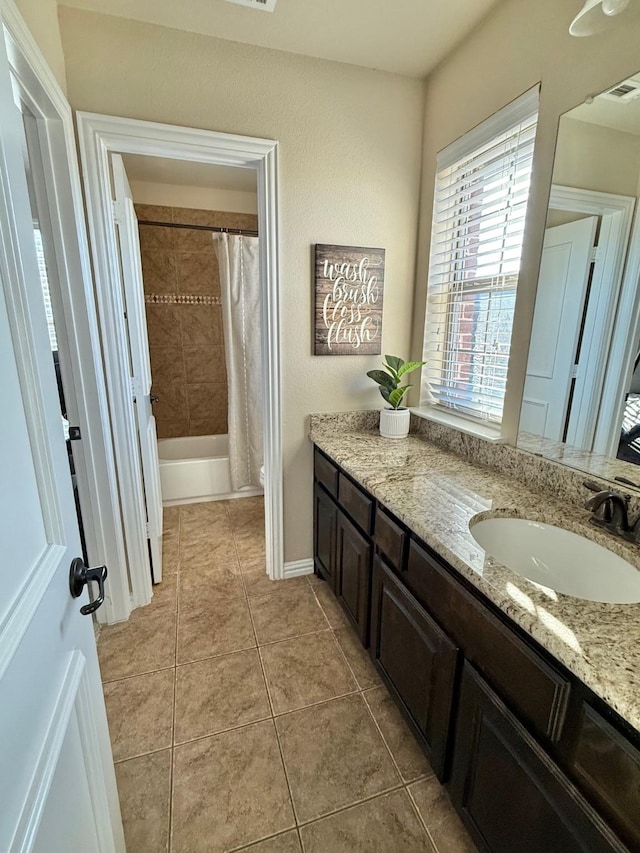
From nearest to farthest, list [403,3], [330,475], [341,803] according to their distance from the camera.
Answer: [341,803] < [403,3] < [330,475]

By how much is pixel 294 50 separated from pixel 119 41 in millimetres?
726

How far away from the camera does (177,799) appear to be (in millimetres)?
1239

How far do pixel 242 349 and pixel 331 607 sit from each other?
2.09 m

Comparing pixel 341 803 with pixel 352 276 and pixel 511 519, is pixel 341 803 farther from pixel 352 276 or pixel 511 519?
pixel 352 276

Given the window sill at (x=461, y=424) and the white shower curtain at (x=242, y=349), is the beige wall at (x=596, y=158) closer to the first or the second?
the window sill at (x=461, y=424)

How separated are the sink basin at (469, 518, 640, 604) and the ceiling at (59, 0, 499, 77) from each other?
195 cm

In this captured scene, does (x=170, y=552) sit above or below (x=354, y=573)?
below

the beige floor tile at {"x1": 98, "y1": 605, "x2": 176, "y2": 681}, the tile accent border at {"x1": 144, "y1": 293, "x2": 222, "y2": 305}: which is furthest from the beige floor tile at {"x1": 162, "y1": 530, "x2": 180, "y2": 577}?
the tile accent border at {"x1": 144, "y1": 293, "x2": 222, "y2": 305}

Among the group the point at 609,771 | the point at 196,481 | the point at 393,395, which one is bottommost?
the point at 196,481

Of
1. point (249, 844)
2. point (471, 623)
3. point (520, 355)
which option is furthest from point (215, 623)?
point (520, 355)

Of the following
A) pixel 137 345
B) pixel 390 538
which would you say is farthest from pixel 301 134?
pixel 390 538

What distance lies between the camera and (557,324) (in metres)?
1.40

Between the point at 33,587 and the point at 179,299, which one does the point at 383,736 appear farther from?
the point at 179,299

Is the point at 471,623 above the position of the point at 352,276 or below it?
below
